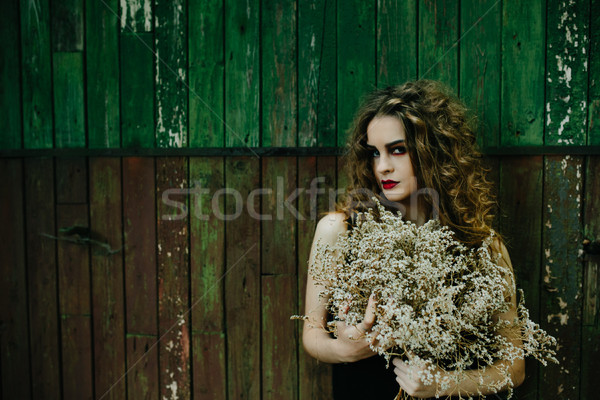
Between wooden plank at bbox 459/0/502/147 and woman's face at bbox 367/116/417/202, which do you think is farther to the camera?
wooden plank at bbox 459/0/502/147

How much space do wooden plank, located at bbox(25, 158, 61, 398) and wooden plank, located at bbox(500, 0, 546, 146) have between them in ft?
8.99

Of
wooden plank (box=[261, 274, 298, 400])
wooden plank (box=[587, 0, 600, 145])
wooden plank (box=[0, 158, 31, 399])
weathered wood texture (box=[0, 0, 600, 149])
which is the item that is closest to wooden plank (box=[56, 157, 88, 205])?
weathered wood texture (box=[0, 0, 600, 149])

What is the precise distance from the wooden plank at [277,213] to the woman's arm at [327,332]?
0.49 m

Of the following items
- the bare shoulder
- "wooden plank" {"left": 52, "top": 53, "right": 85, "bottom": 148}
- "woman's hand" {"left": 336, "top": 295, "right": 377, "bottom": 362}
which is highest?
"wooden plank" {"left": 52, "top": 53, "right": 85, "bottom": 148}

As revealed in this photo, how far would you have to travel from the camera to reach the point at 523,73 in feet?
6.98

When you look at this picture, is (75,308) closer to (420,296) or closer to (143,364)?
(143,364)

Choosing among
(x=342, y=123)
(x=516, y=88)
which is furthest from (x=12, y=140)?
(x=516, y=88)

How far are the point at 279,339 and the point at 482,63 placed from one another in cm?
198

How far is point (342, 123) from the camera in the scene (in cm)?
221

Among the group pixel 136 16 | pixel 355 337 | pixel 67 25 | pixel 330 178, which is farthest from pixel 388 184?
pixel 67 25

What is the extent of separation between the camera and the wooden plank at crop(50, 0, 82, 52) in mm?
2316

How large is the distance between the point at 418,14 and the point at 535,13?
633 mm

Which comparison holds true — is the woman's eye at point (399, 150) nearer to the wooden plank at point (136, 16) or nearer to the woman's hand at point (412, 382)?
the woman's hand at point (412, 382)

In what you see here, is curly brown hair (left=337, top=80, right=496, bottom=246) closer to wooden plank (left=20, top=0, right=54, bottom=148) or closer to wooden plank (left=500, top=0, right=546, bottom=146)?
wooden plank (left=500, top=0, right=546, bottom=146)
